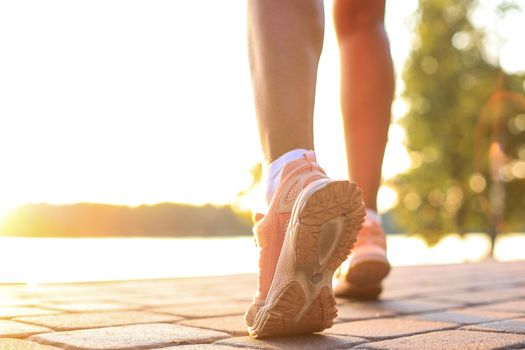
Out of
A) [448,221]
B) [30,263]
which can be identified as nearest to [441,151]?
[448,221]

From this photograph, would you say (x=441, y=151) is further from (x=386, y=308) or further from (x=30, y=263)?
(x=386, y=308)

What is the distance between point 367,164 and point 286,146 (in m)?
0.94

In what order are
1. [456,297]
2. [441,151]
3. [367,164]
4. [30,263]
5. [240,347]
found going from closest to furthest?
[240,347] < [367,164] < [456,297] < [30,263] < [441,151]

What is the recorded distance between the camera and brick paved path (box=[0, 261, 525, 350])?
158cm

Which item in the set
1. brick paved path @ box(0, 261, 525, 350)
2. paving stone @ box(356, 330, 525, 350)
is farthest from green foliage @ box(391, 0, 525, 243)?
paving stone @ box(356, 330, 525, 350)

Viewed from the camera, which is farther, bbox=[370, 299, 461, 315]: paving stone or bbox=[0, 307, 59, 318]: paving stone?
bbox=[370, 299, 461, 315]: paving stone

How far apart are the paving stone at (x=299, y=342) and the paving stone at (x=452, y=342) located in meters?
0.05

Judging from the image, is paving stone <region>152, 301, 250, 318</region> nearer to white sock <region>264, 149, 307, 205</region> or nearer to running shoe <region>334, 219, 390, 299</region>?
running shoe <region>334, 219, 390, 299</region>

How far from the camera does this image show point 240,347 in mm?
1521

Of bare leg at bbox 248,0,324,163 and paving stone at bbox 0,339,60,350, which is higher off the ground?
bare leg at bbox 248,0,324,163

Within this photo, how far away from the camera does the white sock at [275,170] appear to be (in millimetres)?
1617

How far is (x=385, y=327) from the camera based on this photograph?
1851 millimetres

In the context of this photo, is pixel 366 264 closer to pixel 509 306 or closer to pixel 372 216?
pixel 372 216

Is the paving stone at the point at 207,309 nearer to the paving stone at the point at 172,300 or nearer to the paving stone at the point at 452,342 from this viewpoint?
the paving stone at the point at 172,300
